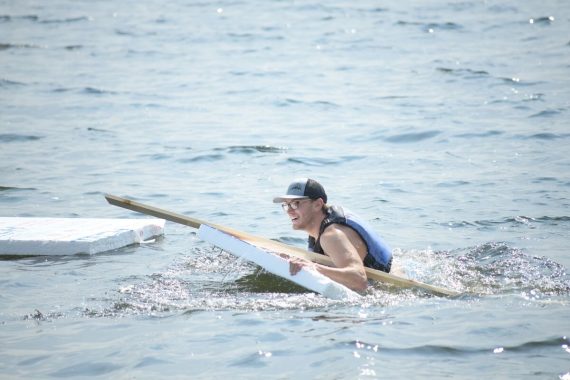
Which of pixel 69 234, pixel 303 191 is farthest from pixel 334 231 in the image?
pixel 69 234

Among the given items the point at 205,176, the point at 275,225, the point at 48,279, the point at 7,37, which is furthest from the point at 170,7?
the point at 48,279

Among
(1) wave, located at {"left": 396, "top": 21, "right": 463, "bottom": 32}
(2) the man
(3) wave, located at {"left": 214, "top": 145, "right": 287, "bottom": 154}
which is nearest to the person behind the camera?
(2) the man

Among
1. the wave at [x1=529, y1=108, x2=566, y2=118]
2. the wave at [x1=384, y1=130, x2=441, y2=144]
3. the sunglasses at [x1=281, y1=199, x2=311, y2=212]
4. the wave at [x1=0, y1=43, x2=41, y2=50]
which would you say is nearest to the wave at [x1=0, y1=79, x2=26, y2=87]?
the wave at [x1=0, y1=43, x2=41, y2=50]

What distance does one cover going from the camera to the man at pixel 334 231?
A: 8312 mm

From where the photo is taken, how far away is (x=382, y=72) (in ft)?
66.8

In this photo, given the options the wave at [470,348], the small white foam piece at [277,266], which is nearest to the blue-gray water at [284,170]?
the wave at [470,348]

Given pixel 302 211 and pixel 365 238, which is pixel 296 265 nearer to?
pixel 302 211

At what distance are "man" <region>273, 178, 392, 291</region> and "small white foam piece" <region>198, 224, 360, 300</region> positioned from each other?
114mm

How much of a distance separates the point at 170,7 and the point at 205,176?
15.1 m

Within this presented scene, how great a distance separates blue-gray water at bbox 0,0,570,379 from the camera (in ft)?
24.1

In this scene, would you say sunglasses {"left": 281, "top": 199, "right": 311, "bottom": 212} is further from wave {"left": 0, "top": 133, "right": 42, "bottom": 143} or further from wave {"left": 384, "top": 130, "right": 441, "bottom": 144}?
wave {"left": 0, "top": 133, "right": 42, "bottom": 143}

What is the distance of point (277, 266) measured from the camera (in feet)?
27.2

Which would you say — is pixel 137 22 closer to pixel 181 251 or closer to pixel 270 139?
pixel 270 139

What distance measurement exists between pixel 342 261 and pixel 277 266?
1.59 feet
